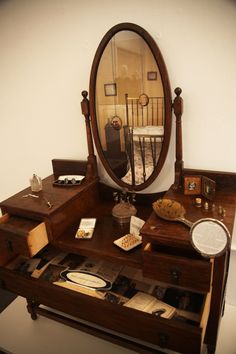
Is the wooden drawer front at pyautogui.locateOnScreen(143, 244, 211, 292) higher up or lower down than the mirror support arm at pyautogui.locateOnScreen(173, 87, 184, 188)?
lower down

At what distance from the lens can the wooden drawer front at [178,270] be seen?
0.78m

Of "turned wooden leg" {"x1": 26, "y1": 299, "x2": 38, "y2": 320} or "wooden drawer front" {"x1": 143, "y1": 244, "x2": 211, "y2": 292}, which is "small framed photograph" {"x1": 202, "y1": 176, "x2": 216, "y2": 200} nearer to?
"wooden drawer front" {"x1": 143, "y1": 244, "x2": 211, "y2": 292}

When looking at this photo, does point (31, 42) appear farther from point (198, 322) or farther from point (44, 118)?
point (198, 322)

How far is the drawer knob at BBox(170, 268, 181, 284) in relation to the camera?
81cm

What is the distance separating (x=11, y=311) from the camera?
1.40 meters

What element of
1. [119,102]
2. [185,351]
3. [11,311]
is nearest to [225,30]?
[119,102]

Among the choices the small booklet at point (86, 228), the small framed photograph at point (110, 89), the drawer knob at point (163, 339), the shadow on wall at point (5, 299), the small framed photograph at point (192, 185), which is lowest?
the shadow on wall at point (5, 299)

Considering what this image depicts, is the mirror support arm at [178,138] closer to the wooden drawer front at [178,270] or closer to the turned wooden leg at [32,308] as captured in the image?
the wooden drawer front at [178,270]

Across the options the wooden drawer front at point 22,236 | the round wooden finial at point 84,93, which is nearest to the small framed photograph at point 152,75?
the round wooden finial at point 84,93

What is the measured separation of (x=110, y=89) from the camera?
1.11 metres

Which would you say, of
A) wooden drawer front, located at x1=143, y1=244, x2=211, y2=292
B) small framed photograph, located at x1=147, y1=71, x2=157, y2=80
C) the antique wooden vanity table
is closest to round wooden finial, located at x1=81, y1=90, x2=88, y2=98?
the antique wooden vanity table

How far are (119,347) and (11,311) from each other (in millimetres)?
597

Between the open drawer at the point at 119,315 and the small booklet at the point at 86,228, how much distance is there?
0.63 ft

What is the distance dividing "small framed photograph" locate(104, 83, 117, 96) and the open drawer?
0.77 metres
